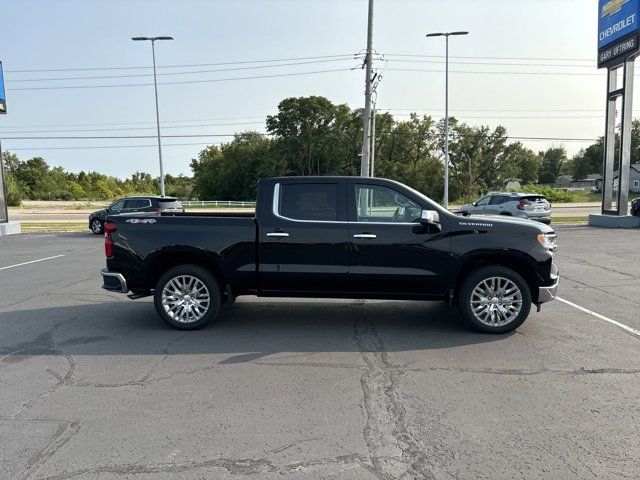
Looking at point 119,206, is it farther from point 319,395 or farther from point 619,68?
point 619,68

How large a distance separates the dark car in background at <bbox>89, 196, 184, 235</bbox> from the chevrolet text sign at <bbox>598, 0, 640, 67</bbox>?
2039 centimetres

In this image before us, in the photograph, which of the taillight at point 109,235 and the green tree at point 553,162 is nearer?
the taillight at point 109,235

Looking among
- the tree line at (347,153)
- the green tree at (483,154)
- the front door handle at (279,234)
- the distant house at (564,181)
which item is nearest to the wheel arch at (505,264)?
the front door handle at (279,234)

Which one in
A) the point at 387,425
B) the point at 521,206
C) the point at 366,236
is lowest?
the point at 387,425

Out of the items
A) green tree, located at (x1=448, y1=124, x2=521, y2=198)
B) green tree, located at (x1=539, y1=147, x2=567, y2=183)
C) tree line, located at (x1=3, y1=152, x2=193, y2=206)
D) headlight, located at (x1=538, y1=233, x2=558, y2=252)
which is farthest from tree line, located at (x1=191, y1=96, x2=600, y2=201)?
headlight, located at (x1=538, y1=233, x2=558, y2=252)

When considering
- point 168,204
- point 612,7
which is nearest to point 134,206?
point 168,204

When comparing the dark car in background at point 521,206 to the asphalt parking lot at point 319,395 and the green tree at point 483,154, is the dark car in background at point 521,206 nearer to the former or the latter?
the asphalt parking lot at point 319,395

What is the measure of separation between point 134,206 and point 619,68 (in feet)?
75.0

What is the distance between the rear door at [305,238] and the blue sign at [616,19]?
67.8 ft

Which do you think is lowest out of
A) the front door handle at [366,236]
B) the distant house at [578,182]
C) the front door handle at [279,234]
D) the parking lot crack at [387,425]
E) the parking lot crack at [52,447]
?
the parking lot crack at [387,425]

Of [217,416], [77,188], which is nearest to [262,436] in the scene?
[217,416]

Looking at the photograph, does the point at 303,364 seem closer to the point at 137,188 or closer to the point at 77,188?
the point at 77,188

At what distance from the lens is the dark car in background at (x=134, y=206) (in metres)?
21.1

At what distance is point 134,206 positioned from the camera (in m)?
21.6
